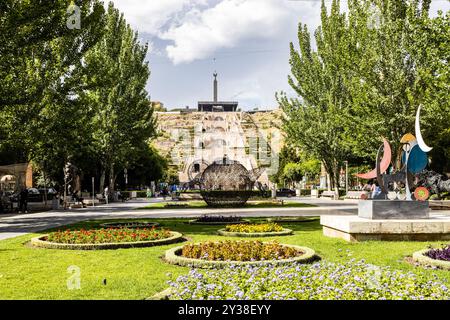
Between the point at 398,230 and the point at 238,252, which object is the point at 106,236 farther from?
the point at 398,230

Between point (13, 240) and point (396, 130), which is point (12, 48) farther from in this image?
point (396, 130)

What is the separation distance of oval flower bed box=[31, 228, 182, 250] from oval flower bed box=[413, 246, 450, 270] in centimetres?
639

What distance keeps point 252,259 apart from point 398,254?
384 cm

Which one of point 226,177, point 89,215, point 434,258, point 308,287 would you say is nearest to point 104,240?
point 308,287

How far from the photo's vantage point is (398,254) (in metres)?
10.7

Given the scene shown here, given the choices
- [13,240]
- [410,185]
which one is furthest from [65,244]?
[410,185]

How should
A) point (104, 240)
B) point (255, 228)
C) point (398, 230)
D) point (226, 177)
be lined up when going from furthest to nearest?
point (226, 177) → point (255, 228) → point (398, 230) → point (104, 240)

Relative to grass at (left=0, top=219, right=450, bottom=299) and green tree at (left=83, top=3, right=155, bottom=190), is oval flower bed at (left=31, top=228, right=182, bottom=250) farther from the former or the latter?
green tree at (left=83, top=3, right=155, bottom=190)

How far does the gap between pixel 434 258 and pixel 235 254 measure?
13.0ft

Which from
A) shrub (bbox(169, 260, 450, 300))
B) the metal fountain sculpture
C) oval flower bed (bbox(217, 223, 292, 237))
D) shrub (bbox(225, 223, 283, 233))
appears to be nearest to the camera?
shrub (bbox(169, 260, 450, 300))

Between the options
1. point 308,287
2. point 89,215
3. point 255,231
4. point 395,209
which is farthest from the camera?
point 89,215

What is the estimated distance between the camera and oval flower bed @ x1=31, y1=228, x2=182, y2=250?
1212cm

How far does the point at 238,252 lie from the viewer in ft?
32.1

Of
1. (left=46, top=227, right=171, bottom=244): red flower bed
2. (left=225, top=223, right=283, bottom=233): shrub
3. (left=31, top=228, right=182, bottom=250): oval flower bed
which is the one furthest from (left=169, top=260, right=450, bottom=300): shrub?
(left=225, top=223, right=283, bottom=233): shrub
